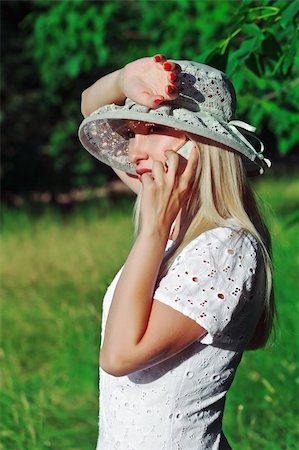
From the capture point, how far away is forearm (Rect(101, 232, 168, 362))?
6.59 feet

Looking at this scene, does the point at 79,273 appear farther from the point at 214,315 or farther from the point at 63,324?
the point at 214,315

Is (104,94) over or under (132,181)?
A: over

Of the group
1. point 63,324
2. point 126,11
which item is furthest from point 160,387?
point 126,11

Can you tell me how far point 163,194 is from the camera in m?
2.09

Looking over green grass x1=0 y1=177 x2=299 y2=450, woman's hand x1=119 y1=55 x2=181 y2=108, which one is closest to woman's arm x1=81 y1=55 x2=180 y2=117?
woman's hand x1=119 y1=55 x2=181 y2=108

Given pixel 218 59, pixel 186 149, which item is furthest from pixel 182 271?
pixel 218 59

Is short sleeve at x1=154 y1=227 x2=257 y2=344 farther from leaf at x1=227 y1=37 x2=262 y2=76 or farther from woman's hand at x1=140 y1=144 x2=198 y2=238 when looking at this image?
leaf at x1=227 y1=37 x2=262 y2=76

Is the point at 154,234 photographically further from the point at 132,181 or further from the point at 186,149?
the point at 132,181

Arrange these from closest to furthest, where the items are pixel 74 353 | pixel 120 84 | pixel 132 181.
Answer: pixel 120 84, pixel 132 181, pixel 74 353

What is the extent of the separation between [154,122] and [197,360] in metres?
0.56

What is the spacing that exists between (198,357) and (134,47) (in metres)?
5.96

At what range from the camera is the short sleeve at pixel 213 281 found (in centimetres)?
205

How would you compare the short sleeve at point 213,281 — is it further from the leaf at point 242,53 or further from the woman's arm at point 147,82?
the leaf at point 242,53

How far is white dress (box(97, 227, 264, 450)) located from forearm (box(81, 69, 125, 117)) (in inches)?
19.3
